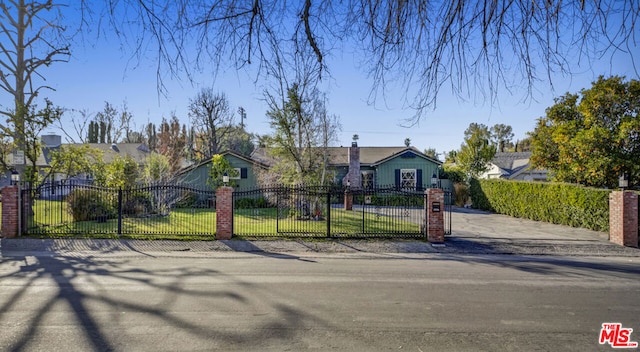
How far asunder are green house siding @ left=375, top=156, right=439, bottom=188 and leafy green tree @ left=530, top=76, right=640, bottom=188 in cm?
1034

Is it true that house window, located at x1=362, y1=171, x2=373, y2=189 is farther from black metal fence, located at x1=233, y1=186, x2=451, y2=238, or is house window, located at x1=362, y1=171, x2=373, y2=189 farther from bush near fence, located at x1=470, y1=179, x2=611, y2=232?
bush near fence, located at x1=470, y1=179, x2=611, y2=232

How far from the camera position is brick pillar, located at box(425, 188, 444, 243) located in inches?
465

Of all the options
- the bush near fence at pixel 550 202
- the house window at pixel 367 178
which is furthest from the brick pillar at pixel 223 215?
the house window at pixel 367 178

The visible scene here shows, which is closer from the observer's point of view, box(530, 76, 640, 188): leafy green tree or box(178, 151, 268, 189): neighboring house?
box(530, 76, 640, 188): leafy green tree

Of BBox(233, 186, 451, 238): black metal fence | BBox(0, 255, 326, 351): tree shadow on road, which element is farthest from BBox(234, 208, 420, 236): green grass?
BBox(0, 255, 326, 351): tree shadow on road

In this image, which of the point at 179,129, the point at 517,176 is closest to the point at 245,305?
the point at 517,176

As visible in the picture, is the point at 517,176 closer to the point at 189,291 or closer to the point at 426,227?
the point at 426,227

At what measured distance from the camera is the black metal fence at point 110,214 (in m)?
12.8

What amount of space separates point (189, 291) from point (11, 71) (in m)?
16.5

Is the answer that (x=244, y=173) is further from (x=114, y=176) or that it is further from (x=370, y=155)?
(x=370, y=155)

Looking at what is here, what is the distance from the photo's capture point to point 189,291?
635 centimetres

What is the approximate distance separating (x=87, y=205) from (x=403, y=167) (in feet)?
68.3

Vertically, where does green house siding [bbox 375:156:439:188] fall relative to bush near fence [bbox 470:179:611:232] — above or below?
above

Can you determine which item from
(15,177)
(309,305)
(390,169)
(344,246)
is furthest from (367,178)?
(309,305)
